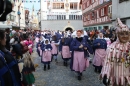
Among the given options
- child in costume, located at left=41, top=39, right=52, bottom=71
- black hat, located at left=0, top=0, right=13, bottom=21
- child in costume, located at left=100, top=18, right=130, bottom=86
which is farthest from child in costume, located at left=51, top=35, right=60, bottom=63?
black hat, located at left=0, top=0, right=13, bottom=21

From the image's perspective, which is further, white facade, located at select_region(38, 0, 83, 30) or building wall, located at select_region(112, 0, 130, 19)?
white facade, located at select_region(38, 0, 83, 30)

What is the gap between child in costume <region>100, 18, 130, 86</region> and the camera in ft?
13.2

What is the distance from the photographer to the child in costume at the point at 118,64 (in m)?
4.02

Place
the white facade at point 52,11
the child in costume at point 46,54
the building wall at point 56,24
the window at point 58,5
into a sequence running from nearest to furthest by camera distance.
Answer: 1. the child in costume at point 46,54
2. the white facade at point 52,11
3. the building wall at point 56,24
4. the window at point 58,5

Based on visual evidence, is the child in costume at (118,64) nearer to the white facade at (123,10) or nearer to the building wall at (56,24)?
the white facade at (123,10)

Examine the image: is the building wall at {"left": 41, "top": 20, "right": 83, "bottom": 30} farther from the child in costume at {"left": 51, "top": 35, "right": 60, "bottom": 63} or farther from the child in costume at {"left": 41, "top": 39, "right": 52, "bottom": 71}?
the child in costume at {"left": 41, "top": 39, "right": 52, "bottom": 71}

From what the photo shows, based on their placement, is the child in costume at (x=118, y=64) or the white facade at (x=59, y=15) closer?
the child in costume at (x=118, y=64)

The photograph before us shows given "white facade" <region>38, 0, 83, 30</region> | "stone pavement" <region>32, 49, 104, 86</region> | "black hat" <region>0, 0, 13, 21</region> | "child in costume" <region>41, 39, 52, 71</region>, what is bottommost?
"stone pavement" <region>32, 49, 104, 86</region>

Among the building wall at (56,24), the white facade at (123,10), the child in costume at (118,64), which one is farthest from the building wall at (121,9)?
the building wall at (56,24)

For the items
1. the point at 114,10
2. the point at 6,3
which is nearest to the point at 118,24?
the point at 6,3

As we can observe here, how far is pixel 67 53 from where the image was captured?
1143 cm

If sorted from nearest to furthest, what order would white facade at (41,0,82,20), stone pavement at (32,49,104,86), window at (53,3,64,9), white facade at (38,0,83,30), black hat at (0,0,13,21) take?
black hat at (0,0,13,21) < stone pavement at (32,49,104,86) < white facade at (41,0,82,20) < white facade at (38,0,83,30) < window at (53,3,64,9)

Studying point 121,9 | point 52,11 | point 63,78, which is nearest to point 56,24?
point 52,11

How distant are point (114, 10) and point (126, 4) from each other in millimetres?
2837
